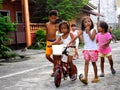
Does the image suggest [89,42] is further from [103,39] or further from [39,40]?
[39,40]

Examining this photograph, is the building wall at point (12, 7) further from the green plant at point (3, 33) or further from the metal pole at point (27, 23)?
the green plant at point (3, 33)

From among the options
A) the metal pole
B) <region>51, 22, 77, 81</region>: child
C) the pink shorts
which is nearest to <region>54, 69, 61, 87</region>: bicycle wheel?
<region>51, 22, 77, 81</region>: child

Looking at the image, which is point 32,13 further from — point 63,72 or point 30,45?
point 63,72

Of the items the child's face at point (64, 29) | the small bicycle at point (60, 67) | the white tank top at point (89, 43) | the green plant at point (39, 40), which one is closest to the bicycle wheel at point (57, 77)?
the small bicycle at point (60, 67)

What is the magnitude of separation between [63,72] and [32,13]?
70.8ft

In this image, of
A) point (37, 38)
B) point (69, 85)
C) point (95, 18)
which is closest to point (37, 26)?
point (37, 38)

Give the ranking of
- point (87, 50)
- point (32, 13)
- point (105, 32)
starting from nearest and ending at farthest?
point (87, 50)
point (105, 32)
point (32, 13)

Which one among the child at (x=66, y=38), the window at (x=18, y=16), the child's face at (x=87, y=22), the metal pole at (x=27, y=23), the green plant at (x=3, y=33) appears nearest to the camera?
the child's face at (x=87, y=22)

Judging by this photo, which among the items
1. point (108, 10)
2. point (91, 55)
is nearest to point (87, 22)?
point (91, 55)

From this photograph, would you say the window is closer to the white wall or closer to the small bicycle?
the small bicycle

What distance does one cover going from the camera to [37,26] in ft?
90.4

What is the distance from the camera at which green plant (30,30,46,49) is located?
1004 inches

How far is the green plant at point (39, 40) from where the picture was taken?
25.5m

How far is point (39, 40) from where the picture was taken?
2625 centimetres
